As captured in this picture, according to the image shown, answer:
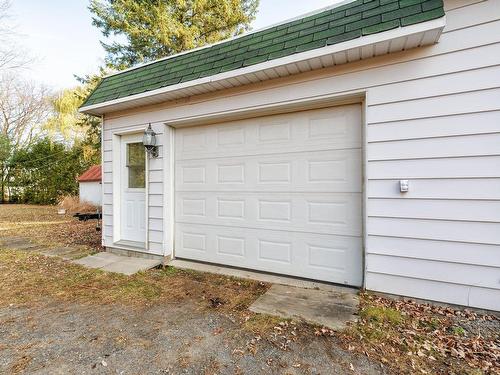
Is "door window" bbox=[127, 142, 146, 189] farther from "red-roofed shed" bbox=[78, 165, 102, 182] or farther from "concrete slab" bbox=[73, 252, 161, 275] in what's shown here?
"red-roofed shed" bbox=[78, 165, 102, 182]

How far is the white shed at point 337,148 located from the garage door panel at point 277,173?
17mm

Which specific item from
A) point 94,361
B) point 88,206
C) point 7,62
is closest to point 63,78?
point 7,62

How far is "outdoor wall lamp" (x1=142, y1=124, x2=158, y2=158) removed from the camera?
4266mm

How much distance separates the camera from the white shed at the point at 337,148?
2576 millimetres

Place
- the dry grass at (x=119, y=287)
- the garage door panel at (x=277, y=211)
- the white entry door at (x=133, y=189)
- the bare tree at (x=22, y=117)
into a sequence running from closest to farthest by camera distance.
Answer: the dry grass at (x=119, y=287), the garage door panel at (x=277, y=211), the white entry door at (x=133, y=189), the bare tree at (x=22, y=117)

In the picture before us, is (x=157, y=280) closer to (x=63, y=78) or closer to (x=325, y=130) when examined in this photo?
(x=325, y=130)

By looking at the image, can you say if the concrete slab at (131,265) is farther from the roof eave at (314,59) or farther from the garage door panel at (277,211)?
the roof eave at (314,59)

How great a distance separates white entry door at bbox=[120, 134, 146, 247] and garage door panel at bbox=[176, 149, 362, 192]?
871 millimetres

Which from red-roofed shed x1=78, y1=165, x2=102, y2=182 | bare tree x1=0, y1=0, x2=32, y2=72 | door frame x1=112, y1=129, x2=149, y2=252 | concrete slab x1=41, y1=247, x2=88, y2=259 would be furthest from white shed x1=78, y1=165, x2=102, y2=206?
door frame x1=112, y1=129, x2=149, y2=252

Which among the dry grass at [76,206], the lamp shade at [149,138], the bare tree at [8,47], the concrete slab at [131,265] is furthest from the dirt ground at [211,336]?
the bare tree at [8,47]

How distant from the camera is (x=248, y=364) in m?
1.94

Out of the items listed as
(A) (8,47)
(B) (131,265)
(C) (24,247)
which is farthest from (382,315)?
(A) (8,47)

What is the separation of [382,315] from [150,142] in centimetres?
394

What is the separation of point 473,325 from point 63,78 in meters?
21.8
